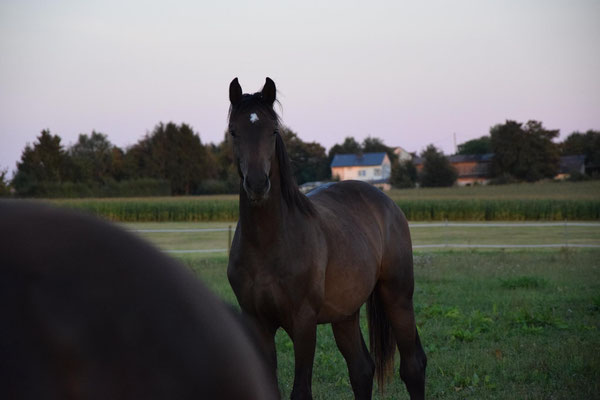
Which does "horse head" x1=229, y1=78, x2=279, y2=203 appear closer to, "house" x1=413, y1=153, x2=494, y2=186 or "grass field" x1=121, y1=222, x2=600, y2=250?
"grass field" x1=121, y1=222, x2=600, y2=250

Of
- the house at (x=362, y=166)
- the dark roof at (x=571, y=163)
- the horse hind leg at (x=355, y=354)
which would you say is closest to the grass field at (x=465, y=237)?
the horse hind leg at (x=355, y=354)

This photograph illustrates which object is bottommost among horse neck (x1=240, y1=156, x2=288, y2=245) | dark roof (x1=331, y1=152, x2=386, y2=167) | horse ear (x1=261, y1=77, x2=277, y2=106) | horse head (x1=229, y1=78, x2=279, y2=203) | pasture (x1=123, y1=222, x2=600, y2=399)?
pasture (x1=123, y1=222, x2=600, y2=399)

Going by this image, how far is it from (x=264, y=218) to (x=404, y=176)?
57.3 m

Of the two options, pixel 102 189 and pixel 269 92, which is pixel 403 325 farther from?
pixel 102 189

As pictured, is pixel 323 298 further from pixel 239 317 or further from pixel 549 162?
pixel 549 162

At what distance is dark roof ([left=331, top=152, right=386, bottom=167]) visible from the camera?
3366 inches

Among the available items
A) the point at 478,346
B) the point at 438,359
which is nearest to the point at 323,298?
the point at 438,359

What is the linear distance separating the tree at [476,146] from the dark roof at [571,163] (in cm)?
1992

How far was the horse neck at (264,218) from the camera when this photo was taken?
12.2 feet

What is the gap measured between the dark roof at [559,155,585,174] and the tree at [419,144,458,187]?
13.1 meters

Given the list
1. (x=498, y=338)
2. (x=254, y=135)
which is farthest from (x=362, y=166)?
(x=254, y=135)

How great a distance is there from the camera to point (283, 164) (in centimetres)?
387

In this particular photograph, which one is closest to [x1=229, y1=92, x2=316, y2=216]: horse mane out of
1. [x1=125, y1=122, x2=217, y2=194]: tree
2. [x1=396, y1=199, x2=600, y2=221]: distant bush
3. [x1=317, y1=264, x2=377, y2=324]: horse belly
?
[x1=317, y1=264, x2=377, y2=324]: horse belly

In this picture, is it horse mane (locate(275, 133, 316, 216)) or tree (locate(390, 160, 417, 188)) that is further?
tree (locate(390, 160, 417, 188))
